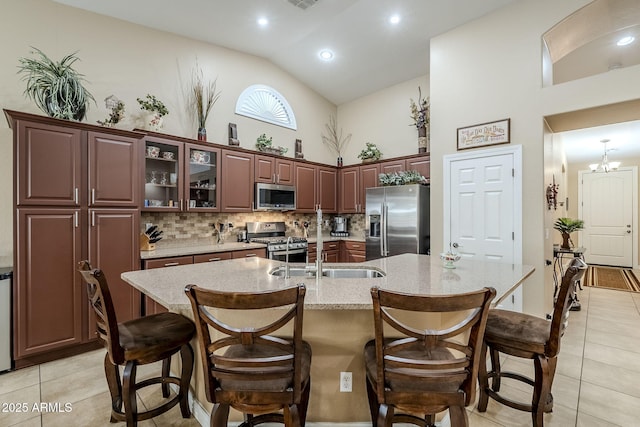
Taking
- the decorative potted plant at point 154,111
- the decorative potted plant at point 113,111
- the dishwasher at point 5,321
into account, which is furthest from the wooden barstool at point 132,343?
the decorative potted plant at point 154,111

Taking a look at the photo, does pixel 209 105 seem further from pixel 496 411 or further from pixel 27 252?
pixel 496 411

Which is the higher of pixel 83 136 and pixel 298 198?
pixel 83 136

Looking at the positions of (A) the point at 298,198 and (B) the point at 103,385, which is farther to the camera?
(A) the point at 298,198

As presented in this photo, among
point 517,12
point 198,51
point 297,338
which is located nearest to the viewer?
point 297,338

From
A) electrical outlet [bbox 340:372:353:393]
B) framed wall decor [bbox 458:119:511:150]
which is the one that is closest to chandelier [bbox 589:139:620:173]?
framed wall decor [bbox 458:119:511:150]

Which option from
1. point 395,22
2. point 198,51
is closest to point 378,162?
point 395,22

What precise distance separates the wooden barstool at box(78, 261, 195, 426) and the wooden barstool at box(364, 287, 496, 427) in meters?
1.19

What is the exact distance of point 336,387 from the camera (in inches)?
67.1

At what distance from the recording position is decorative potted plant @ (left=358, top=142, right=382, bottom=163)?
5.44m

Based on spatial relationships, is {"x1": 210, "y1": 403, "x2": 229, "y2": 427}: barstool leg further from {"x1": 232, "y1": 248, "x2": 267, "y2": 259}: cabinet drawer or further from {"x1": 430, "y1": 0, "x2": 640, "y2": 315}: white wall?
{"x1": 430, "y1": 0, "x2": 640, "y2": 315}: white wall

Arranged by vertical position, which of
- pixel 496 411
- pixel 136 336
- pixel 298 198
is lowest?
pixel 496 411

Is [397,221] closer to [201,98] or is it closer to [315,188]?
[315,188]

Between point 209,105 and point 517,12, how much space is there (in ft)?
13.4

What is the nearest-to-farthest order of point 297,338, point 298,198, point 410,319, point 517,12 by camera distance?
point 297,338, point 410,319, point 517,12, point 298,198
